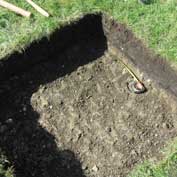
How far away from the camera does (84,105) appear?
7.66m

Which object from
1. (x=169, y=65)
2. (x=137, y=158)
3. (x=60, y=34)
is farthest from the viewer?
(x=60, y=34)

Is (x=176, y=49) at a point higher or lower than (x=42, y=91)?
higher

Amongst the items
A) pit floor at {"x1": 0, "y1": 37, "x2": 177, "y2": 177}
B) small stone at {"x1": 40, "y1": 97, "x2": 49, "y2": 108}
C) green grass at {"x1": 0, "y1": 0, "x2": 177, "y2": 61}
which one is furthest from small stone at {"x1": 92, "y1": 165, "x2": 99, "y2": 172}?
green grass at {"x1": 0, "y1": 0, "x2": 177, "y2": 61}

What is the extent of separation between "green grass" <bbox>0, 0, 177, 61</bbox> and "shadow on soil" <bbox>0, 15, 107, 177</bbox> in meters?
0.16

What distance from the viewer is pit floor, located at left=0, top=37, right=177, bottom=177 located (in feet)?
23.1

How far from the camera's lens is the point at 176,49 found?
25.1 ft

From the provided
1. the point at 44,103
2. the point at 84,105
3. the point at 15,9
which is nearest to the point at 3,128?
the point at 44,103

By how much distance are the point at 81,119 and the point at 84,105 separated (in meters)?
0.25

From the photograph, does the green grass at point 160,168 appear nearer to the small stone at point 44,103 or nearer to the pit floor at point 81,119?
the pit floor at point 81,119

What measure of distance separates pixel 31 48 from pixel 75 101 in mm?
1044

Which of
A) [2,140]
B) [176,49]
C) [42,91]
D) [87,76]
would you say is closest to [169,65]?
[176,49]

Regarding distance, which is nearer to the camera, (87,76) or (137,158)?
(137,158)

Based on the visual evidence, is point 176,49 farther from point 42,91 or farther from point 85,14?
point 42,91

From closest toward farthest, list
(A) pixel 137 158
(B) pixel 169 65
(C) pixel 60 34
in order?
(A) pixel 137 158, (B) pixel 169 65, (C) pixel 60 34
